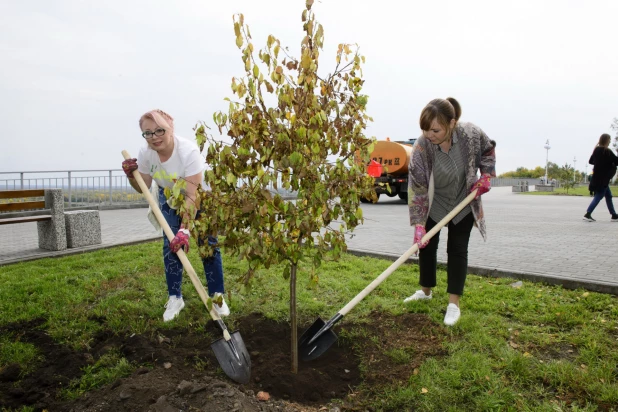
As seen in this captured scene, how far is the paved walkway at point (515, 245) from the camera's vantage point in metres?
4.94

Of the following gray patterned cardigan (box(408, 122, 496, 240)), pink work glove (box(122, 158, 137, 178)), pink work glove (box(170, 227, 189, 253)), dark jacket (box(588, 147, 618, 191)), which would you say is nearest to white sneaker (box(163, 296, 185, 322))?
pink work glove (box(170, 227, 189, 253))

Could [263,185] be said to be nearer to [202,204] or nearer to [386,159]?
[202,204]

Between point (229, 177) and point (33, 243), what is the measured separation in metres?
6.81

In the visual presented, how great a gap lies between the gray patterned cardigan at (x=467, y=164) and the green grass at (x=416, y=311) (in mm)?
890

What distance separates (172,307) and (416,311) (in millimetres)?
2168

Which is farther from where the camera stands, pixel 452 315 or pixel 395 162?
pixel 395 162

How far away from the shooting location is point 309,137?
2.21 metres

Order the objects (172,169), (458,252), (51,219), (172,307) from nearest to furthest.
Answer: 1. (172,169)
2. (458,252)
3. (172,307)
4. (51,219)

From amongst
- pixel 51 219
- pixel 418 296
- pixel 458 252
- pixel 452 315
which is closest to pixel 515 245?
pixel 418 296

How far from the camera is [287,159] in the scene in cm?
223

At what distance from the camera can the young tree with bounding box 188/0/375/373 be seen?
7.41ft

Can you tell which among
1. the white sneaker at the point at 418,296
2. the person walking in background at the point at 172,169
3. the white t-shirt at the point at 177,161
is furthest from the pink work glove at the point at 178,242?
the white sneaker at the point at 418,296

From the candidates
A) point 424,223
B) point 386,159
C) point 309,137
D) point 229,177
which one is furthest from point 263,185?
point 386,159

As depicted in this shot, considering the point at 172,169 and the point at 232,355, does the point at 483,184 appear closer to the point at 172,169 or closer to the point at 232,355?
the point at 232,355
